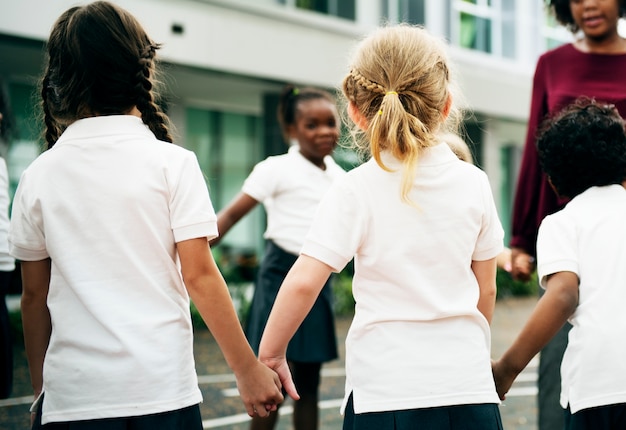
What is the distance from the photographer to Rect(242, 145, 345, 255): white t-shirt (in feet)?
13.9

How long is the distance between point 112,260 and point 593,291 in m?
1.50

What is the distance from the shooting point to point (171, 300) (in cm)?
224

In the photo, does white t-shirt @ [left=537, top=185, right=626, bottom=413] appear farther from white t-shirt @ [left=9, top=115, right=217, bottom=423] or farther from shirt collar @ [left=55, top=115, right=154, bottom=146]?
shirt collar @ [left=55, top=115, right=154, bottom=146]

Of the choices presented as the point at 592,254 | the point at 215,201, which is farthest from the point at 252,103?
the point at 592,254

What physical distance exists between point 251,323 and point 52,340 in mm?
2203

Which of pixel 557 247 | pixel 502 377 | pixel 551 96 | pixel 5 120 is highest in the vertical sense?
pixel 551 96

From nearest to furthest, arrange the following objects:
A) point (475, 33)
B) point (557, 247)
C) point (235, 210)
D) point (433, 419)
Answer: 1. point (433, 419)
2. point (557, 247)
3. point (235, 210)
4. point (475, 33)

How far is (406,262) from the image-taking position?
2215 mm

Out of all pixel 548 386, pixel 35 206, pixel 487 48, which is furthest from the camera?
pixel 487 48

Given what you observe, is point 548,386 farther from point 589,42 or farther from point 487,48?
point 487,48

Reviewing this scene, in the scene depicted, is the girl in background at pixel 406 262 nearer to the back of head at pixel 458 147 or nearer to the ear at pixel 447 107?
the ear at pixel 447 107

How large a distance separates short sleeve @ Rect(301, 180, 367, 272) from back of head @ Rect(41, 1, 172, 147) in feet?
2.17

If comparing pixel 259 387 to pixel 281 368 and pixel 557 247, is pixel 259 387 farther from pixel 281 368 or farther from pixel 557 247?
pixel 557 247

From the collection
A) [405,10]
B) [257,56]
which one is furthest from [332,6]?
[257,56]
